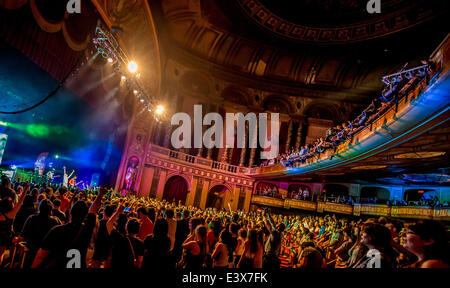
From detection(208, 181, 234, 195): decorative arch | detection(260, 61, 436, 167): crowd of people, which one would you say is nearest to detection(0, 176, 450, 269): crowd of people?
detection(260, 61, 436, 167): crowd of people

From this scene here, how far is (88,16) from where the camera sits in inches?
286

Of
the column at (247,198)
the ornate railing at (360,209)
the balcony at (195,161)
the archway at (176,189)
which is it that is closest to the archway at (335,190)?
the ornate railing at (360,209)

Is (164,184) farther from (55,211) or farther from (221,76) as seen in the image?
(55,211)

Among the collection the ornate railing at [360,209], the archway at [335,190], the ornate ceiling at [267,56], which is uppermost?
the ornate ceiling at [267,56]

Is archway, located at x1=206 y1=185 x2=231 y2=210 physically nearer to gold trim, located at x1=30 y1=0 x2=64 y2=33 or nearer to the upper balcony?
the upper balcony

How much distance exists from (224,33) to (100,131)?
14530 mm

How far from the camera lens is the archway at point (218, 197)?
76.0ft

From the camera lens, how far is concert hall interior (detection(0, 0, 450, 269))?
3.67m

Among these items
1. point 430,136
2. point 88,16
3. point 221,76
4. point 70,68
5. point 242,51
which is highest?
point 242,51

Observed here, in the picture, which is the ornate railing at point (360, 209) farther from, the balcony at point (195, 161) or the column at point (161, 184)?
the column at point (161, 184)

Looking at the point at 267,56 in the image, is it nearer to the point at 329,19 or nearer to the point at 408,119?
the point at 329,19

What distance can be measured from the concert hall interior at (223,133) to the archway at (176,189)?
91 mm

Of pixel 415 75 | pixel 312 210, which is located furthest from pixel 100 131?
pixel 312 210

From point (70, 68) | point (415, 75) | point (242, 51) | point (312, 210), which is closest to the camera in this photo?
point (415, 75)
